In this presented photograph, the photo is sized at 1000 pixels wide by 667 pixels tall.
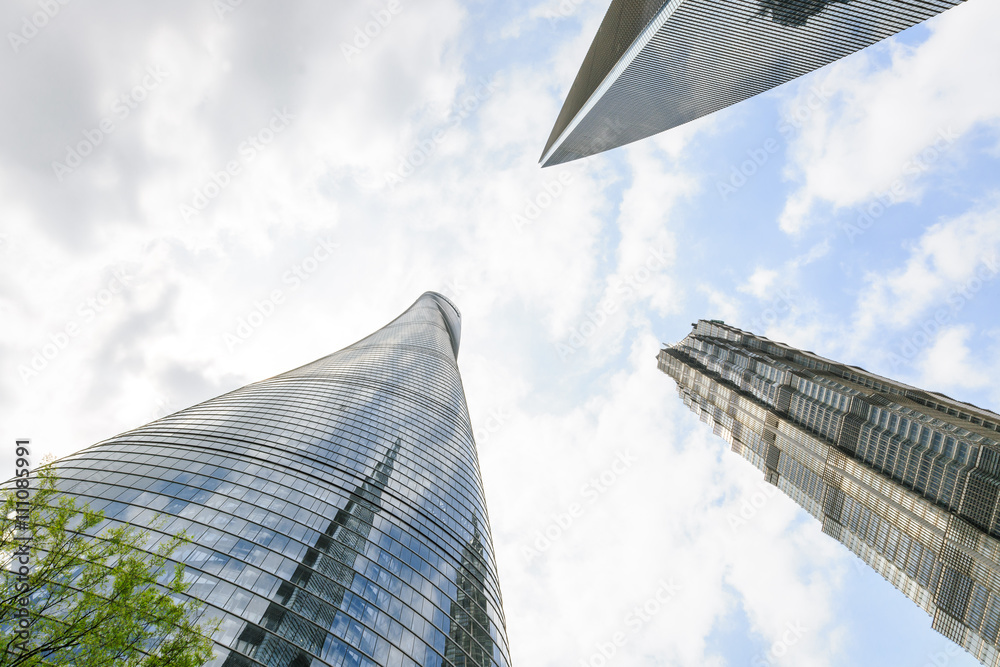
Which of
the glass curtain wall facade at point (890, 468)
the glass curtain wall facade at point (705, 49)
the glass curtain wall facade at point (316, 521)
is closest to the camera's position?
the glass curtain wall facade at point (316, 521)

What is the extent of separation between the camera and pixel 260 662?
21.4 m

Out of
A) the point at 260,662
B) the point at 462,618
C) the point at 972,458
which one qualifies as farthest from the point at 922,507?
the point at 260,662

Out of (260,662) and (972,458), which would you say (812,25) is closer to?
(972,458)

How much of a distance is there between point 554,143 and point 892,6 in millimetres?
56165

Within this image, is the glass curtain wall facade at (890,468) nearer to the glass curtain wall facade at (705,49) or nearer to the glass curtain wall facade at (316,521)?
the glass curtain wall facade at (705,49)

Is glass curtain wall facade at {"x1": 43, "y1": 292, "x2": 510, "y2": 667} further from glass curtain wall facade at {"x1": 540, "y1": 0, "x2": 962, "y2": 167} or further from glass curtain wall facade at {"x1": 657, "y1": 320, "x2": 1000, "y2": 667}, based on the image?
glass curtain wall facade at {"x1": 540, "y1": 0, "x2": 962, "y2": 167}

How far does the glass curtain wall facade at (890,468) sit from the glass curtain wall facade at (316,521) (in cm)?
5437

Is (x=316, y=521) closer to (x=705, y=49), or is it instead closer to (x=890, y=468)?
(x=890, y=468)

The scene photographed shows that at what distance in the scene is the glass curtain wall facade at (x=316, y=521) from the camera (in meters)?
24.8

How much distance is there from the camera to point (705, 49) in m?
64.2

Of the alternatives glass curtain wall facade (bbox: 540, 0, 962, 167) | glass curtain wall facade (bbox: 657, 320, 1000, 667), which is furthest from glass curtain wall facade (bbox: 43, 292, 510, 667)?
glass curtain wall facade (bbox: 540, 0, 962, 167)

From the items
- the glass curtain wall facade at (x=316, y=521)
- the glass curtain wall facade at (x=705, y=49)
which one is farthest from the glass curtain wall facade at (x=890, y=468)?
the glass curtain wall facade at (x=316, y=521)

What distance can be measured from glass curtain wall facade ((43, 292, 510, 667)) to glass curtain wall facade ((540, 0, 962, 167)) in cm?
5957

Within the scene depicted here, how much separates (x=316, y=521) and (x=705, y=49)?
249 ft
